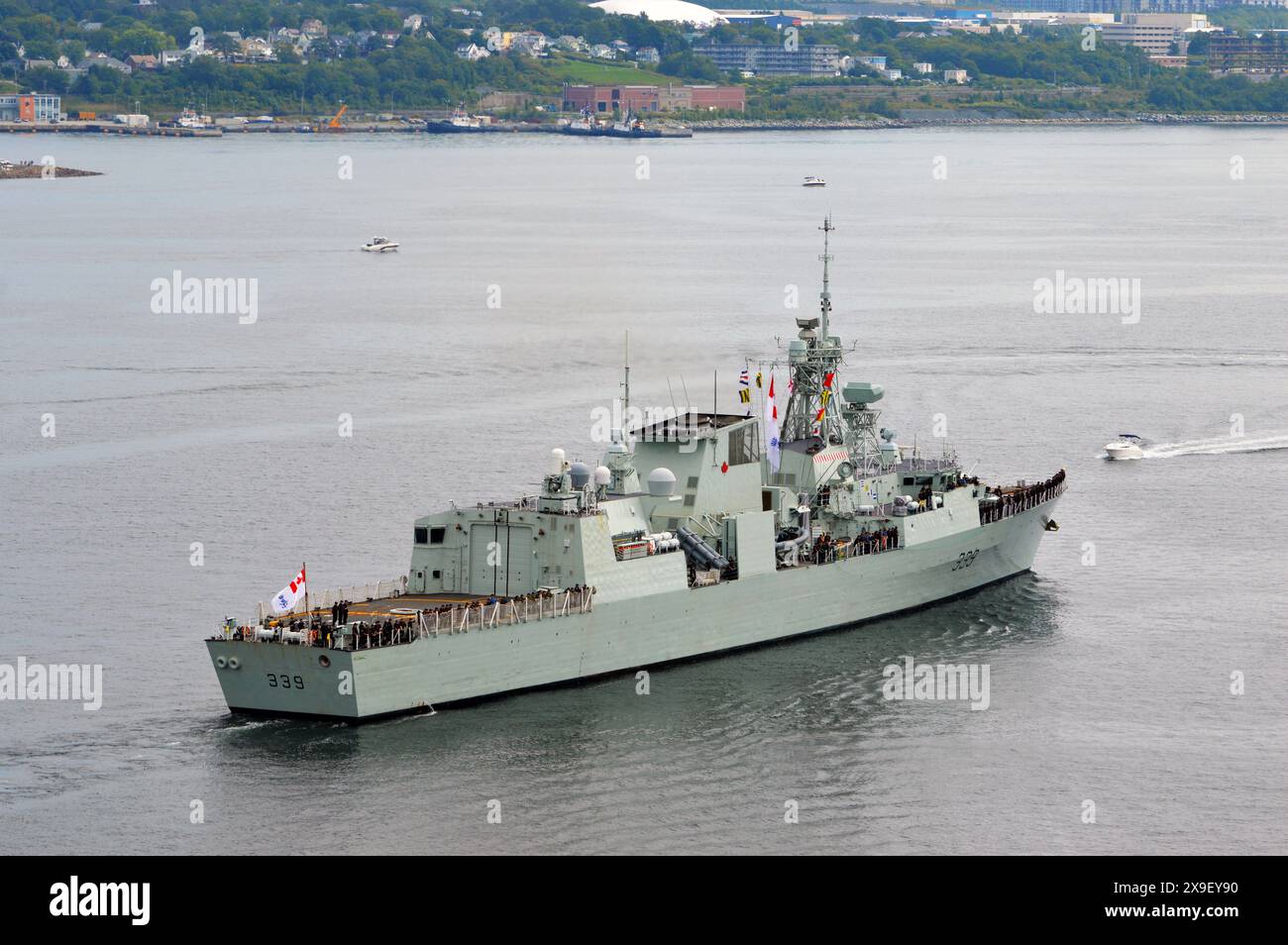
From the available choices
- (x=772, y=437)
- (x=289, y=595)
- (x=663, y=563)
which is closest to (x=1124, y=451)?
(x=772, y=437)

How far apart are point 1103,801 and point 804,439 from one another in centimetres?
1988

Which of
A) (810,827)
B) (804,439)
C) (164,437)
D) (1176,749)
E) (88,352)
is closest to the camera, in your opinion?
(810,827)

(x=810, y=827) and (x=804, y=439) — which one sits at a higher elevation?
(x=804, y=439)

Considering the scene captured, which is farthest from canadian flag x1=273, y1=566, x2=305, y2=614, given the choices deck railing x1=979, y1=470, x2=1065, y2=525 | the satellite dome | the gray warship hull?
deck railing x1=979, y1=470, x2=1065, y2=525

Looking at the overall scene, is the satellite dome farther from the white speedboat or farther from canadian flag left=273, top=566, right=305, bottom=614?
the white speedboat

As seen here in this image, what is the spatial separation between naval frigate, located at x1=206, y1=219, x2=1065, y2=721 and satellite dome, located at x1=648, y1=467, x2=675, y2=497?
0.05 metres

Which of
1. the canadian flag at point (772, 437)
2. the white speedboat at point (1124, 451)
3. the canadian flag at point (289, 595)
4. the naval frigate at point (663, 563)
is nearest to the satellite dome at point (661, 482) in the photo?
the naval frigate at point (663, 563)

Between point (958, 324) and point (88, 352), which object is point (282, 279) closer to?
point (88, 352)

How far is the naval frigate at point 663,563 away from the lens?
46812 mm

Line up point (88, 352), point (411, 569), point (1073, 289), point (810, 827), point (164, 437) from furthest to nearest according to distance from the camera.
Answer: point (1073, 289), point (88, 352), point (164, 437), point (411, 569), point (810, 827)

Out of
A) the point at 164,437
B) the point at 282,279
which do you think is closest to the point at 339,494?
the point at 164,437

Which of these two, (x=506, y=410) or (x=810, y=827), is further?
(x=506, y=410)

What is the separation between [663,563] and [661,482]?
9.63 ft

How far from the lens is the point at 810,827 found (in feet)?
137
